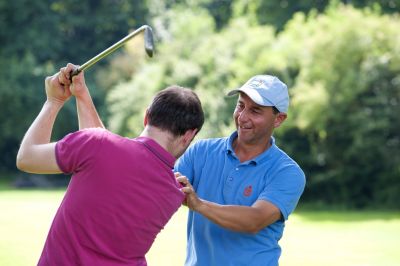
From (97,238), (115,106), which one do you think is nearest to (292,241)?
(97,238)

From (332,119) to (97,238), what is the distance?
87.4 feet

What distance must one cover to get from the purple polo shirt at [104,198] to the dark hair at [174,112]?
0.11 metres

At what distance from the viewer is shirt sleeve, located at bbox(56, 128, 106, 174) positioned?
12.4 feet

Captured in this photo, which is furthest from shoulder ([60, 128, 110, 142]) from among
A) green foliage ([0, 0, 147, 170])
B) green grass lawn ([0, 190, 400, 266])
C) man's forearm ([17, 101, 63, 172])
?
green foliage ([0, 0, 147, 170])

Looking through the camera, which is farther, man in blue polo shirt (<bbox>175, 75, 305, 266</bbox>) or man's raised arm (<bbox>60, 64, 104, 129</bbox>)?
man in blue polo shirt (<bbox>175, 75, 305, 266</bbox>)

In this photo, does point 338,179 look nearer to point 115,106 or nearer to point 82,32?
point 115,106

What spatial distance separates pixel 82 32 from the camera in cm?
6419

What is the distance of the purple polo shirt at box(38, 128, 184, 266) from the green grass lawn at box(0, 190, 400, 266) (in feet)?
31.2

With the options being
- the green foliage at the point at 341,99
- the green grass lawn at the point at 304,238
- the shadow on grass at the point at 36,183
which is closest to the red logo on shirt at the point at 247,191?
the green grass lawn at the point at 304,238

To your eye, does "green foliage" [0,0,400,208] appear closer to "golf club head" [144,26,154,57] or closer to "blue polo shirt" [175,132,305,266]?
"blue polo shirt" [175,132,305,266]

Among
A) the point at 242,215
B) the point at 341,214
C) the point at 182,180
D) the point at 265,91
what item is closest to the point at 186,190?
the point at 182,180

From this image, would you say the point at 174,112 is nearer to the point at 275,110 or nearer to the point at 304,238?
the point at 275,110

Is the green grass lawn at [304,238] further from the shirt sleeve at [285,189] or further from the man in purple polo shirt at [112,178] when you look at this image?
the man in purple polo shirt at [112,178]

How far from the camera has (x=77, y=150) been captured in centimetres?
379
